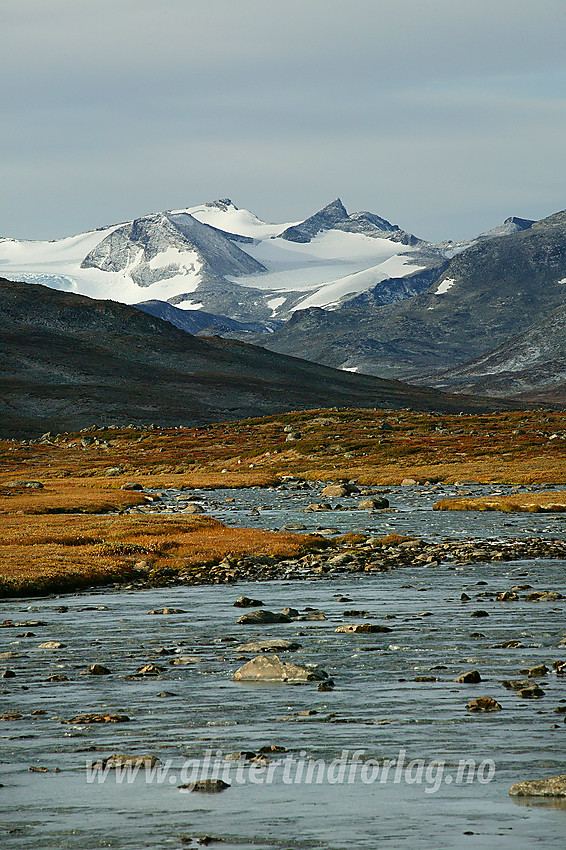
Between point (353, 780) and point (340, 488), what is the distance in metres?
86.9

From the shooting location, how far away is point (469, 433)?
16475 centimetres

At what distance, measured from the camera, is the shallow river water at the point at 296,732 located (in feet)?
41.8

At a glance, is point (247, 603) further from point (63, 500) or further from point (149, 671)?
point (63, 500)

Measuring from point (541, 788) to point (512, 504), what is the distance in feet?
220

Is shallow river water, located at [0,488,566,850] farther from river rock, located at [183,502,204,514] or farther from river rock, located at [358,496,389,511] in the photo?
river rock, located at [358,496,389,511]

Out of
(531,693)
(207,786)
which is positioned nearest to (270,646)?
(531,693)

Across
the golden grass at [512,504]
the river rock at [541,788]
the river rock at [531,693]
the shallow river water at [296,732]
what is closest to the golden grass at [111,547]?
the shallow river water at [296,732]

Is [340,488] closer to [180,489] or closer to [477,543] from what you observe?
[180,489]

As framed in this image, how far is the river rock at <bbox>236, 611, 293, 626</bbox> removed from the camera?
31453mm

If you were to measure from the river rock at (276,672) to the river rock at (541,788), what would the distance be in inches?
347

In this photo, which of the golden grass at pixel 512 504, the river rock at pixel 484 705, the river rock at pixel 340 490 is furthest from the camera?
the river rock at pixel 340 490

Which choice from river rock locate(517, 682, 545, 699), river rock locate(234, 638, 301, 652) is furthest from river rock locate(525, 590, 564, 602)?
river rock locate(517, 682, 545, 699)

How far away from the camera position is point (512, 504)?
3108 inches

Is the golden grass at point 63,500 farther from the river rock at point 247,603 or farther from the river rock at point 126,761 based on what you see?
the river rock at point 126,761
